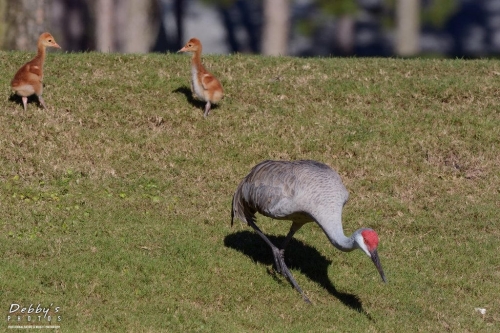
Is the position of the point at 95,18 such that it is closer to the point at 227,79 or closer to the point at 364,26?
the point at 364,26

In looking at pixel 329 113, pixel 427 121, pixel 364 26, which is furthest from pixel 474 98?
pixel 364 26

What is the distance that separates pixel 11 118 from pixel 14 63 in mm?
1905

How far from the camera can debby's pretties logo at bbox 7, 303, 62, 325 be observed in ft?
27.9

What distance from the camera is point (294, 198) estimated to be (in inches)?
363

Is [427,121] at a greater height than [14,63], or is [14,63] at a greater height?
[14,63]

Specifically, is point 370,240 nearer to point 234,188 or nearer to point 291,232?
point 291,232

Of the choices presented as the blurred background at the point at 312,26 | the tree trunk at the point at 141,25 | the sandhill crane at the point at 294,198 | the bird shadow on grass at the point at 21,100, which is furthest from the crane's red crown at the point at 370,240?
the blurred background at the point at 312,26

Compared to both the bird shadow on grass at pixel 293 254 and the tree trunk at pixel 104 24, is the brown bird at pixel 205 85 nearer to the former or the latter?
the bird shadow on grass at pixel 293 254

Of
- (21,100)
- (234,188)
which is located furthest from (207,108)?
(21,100)

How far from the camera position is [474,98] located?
14.2m

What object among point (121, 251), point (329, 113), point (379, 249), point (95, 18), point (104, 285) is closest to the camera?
point (104, 285)

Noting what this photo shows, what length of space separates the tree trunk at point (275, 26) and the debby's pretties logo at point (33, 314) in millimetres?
13227

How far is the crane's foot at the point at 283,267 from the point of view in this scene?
949cm

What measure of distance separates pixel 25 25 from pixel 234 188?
324 inches
